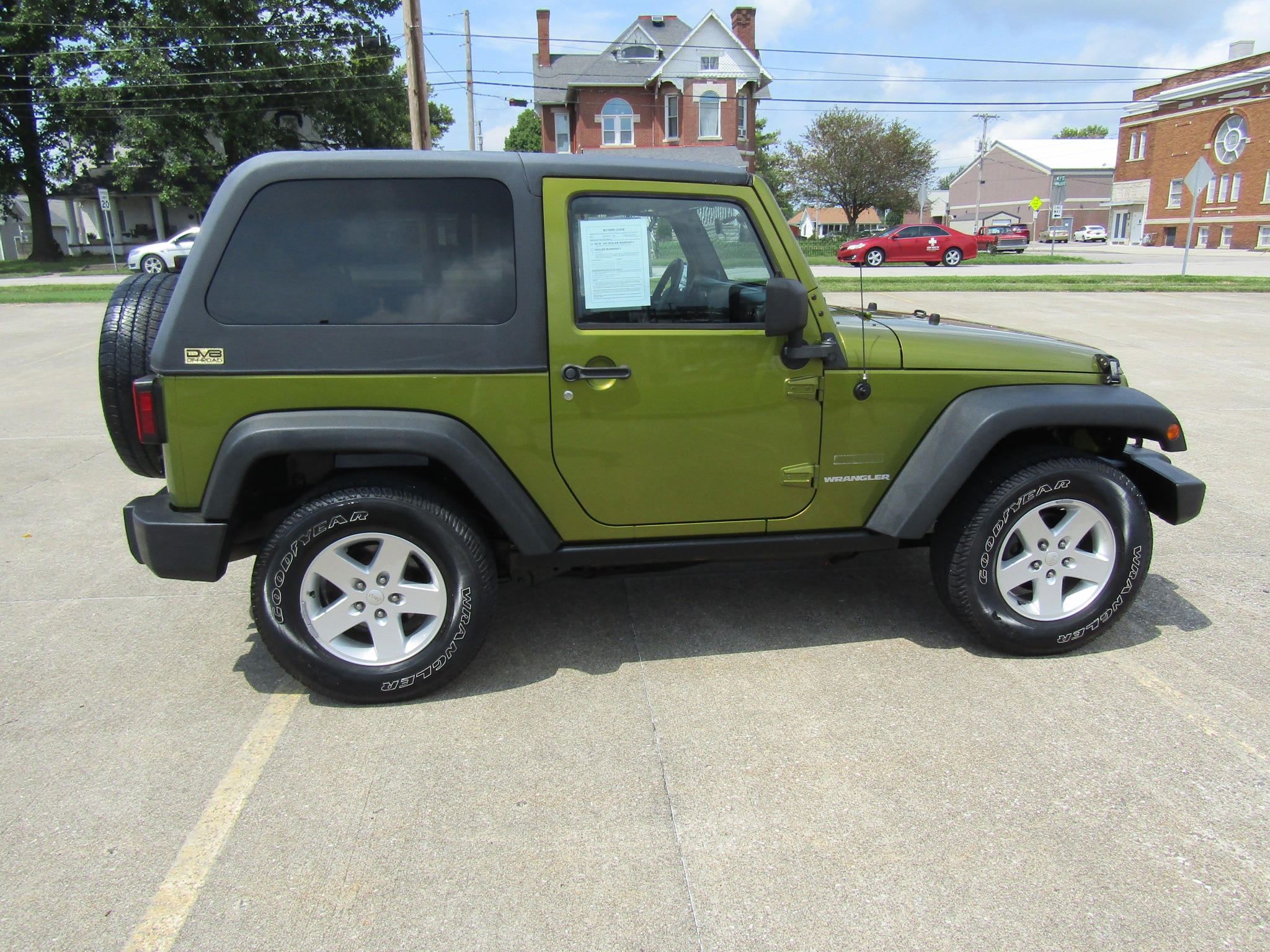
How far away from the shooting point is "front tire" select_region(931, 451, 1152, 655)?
351 cm

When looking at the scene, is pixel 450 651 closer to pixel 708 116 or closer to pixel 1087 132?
pixel 708 116

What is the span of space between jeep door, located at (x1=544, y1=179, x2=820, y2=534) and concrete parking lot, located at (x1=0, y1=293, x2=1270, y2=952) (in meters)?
0.75

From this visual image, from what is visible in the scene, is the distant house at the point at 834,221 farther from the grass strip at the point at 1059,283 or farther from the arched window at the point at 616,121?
the grass strip at the point at 1059,283

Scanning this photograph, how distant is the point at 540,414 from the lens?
322 centimetres

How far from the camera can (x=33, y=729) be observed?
10.3 ft

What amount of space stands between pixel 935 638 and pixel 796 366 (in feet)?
4.47

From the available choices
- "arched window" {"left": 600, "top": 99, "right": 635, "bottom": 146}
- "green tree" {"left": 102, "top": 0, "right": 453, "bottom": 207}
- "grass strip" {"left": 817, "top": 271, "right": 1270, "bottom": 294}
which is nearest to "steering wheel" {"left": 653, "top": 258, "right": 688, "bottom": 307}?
"grass strip" {"left": 817, "top": 271, "right": 1270, "bottom": 294}

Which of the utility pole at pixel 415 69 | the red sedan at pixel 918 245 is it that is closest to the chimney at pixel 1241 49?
the red sedan at pixel 918 245

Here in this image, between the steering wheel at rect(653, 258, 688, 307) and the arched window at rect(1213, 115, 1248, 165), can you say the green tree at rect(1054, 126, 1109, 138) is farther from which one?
the steering wheel at rect(653, 258, 688, 307)

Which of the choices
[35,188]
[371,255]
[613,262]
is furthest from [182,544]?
[35,188]

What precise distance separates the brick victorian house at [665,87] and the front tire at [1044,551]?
42311 millimetres

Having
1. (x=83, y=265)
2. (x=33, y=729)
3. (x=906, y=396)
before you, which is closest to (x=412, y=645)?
(x=33, y=729)

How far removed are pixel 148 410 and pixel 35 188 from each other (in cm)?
4469

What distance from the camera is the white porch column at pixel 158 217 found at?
4472 cm
